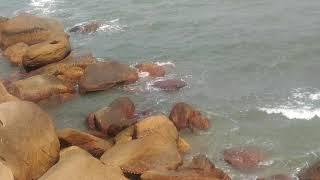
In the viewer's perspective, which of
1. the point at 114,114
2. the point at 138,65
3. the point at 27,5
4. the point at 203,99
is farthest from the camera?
the point at 27,5

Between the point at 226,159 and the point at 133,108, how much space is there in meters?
4.96

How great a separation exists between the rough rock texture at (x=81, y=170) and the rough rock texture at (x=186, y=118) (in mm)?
4866

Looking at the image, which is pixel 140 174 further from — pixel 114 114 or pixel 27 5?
pixel 27 5

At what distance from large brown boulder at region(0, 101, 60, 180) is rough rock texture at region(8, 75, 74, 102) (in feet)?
19.3

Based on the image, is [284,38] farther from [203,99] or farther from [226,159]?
[226,159]

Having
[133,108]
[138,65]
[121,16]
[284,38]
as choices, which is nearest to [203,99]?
[133,108]

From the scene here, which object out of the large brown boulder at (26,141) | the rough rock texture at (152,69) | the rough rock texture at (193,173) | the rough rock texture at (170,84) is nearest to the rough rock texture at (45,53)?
the rough rock texture at (152,69)

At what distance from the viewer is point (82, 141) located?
58.5ft

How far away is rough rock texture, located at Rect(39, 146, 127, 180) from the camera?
1450cm

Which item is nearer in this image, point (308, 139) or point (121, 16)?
point (308, 139)

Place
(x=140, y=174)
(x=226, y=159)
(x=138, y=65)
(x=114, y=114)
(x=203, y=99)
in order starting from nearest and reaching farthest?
(x=140, y=174), (x=226, y=159), (x=114, y=114), (x=203, y=99), (x=138, y=65)

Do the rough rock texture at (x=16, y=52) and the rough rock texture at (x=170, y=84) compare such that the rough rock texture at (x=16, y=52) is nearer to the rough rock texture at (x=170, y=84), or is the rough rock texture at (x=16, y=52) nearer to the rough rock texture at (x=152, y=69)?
the rough rock texture at (x=152, y=69)

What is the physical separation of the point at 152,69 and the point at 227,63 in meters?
3.50

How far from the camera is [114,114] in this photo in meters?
20.3
